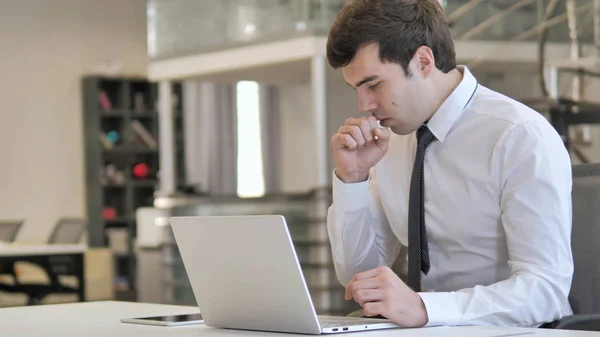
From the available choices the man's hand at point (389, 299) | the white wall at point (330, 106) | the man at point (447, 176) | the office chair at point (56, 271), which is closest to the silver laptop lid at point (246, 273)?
the man's hand at point (389, 299)

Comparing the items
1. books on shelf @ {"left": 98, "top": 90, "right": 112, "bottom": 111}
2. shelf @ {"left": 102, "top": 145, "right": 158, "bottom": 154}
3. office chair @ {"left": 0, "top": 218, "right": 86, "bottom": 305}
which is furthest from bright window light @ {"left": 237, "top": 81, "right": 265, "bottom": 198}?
office chair @ {"left": 0, "top": 218, "right": 86, "bottom": 305}

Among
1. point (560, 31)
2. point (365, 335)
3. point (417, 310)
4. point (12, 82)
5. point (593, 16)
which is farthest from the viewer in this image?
point (12, 82)

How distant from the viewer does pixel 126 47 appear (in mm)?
11547

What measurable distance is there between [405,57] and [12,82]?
9263mm

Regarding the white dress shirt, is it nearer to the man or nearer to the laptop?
the man

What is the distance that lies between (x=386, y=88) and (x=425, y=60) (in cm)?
11

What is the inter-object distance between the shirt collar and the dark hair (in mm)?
115

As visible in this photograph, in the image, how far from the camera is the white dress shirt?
179cm

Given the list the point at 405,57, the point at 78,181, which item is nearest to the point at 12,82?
the point at 78,181

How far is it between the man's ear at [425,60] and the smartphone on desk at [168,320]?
26.3 inches

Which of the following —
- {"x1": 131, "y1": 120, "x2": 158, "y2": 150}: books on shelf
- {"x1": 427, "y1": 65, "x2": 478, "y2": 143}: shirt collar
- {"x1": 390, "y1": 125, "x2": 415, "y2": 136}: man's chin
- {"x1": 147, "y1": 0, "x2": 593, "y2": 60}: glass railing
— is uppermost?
{"x1": 147, "y1": 0, "x2": 593, "y2": 60}: glass railing

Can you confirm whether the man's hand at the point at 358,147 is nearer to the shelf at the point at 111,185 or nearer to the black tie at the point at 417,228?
the black tie at the point at 417,228

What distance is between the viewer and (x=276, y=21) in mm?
7641

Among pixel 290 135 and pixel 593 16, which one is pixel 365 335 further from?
pixel 290 135
